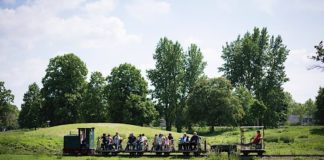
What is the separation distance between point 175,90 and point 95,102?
16.9 meters

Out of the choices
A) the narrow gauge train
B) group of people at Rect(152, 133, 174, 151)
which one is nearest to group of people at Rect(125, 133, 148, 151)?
the narrow gauge train

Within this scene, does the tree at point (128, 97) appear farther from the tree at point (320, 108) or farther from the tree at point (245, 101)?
the tree at point (320, 108)

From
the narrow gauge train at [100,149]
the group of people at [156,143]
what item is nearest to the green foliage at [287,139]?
the narrow gauge train at [100,149]

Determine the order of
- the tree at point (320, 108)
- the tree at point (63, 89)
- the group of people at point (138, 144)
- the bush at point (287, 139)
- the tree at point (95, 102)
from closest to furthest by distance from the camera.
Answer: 1. the group of people at point (138, 144)
2. the bush at point (287, 139)
3. the tree at point (320, 108)
4. the tree at point (63, 89)
5. the tree at point (95, 102)

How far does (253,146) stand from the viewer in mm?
30406

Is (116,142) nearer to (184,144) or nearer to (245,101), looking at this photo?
(184,144)

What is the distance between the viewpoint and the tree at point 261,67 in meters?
88.0

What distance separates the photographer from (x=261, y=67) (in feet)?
292

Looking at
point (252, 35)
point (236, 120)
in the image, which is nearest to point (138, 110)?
point (236, 120)

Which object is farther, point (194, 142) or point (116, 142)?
point (116, 142)

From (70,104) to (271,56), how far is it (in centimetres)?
4426

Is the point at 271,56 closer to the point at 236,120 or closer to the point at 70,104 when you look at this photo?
the point at 236,120

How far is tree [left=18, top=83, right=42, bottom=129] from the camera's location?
282 feet

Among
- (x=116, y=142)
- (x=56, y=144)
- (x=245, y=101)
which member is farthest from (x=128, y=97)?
(x=116, y=142)
